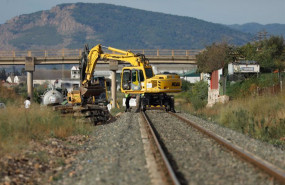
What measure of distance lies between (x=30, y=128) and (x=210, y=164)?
306 inches

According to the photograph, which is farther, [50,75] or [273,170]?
[50,75]

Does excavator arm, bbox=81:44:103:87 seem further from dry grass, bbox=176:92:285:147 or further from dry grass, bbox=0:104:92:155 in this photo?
dry grass, bbox=176:92:285:147

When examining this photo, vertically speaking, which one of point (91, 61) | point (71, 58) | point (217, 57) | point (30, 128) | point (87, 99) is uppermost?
point (71, 58)

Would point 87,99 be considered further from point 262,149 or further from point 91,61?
point 262,149

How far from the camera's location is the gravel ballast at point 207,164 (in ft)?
29.5

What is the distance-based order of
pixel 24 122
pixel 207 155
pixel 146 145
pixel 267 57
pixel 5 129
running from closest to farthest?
pixel 207 155 → pixel 146 145 → pixel 5 129 → pixel 24 122 → pixel 267 57

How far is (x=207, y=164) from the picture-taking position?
10.5 m

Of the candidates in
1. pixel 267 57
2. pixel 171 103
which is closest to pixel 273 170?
pixel 171 103

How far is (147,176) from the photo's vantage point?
932 cm

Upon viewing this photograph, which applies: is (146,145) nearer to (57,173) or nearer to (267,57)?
(57,173)

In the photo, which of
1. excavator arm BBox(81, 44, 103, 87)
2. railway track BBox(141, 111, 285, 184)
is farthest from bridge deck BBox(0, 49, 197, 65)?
railway track BBox(141, 111, 285, 184)

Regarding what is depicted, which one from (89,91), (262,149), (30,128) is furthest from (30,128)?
(89,91)

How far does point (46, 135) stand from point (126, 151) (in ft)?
15.0

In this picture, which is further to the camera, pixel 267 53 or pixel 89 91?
pixel 267 53
